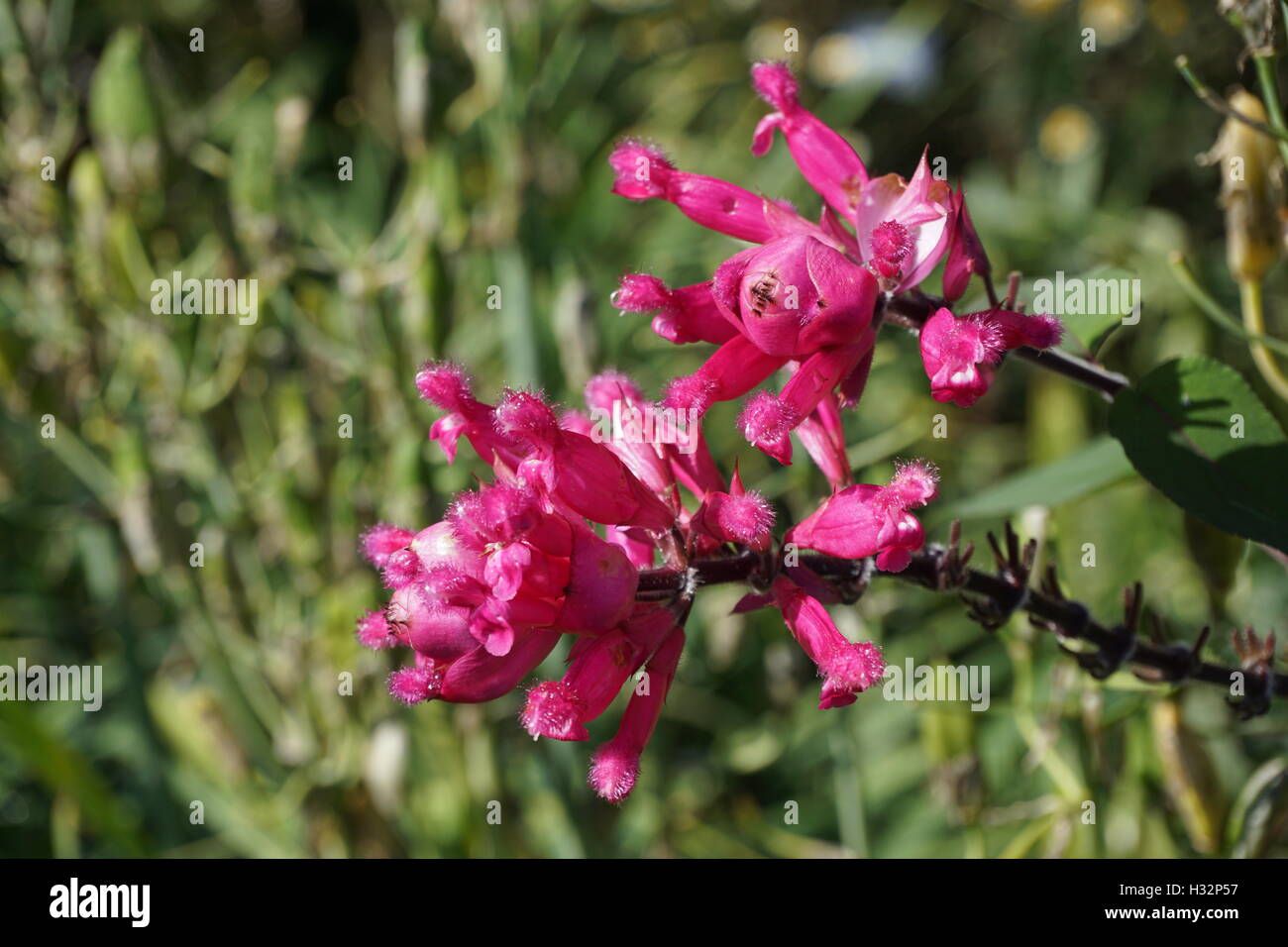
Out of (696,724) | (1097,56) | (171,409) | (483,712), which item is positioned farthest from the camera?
(1097,56)

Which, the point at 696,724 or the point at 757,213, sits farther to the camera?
the point at 696,724

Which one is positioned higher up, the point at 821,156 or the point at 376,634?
the point at 821,156

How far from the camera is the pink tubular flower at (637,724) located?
0.38 meters

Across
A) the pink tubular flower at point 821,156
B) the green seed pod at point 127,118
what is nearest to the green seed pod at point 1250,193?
the pink tubular flower at point 821,156

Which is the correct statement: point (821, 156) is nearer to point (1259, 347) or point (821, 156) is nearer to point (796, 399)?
point (796, 399)

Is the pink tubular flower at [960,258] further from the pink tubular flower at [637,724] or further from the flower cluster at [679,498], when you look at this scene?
the pink tubular flower at [637,724]

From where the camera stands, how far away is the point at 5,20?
0.90 metres

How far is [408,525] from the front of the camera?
0.75 metres

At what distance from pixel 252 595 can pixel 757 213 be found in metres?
0.66

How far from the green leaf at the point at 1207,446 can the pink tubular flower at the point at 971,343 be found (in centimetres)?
9

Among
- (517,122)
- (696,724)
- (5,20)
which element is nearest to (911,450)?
(696,724)

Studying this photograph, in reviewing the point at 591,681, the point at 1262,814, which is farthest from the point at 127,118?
the point at 1262,814

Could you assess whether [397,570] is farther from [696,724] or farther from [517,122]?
[696,724]

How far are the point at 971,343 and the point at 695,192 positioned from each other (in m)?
0.14
